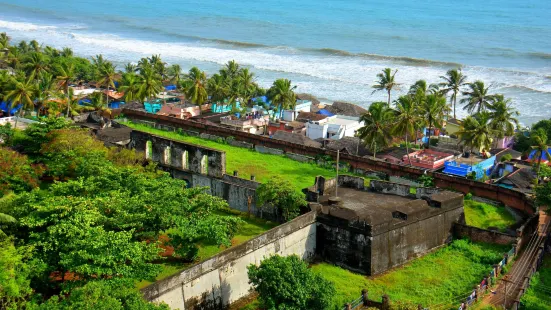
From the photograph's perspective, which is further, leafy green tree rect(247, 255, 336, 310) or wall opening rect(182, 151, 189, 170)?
wall opening rect(182, 151, 189, 170)

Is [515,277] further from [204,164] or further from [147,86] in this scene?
[147,86]

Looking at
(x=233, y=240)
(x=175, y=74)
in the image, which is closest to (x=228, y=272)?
(x=233, y=240)

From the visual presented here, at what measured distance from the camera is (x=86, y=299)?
1559 cm

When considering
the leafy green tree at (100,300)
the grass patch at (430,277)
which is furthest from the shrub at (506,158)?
the leafy green tree at (100,300)

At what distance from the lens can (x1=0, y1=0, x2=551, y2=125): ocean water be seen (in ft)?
224

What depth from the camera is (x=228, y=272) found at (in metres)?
20.5

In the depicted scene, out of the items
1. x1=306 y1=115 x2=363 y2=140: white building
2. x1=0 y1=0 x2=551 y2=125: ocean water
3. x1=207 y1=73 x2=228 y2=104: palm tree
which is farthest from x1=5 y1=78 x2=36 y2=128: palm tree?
x1=0 y1=0 x2=551 y2=125: ocean water

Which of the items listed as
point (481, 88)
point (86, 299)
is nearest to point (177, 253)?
point (86, 299)

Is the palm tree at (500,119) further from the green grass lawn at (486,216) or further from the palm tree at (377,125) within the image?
the green grass lawn at (486,216)

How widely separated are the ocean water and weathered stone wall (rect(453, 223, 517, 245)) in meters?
30.1

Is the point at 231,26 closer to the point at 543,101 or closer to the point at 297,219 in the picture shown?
Result: the point at 543,101

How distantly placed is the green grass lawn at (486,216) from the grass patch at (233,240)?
30.0 feet

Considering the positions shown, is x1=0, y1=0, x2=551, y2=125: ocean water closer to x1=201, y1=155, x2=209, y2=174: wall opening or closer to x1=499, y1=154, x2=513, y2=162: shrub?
x1=499, y1=154, x2=513, y2=162: shrub

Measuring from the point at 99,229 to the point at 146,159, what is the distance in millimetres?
12357
